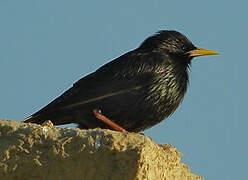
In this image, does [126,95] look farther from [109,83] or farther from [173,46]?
[173,46]

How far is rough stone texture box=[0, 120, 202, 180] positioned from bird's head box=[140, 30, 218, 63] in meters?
3.15

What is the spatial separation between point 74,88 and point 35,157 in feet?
9.25

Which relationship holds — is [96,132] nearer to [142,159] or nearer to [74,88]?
[142,159]

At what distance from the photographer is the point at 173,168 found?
194 inches

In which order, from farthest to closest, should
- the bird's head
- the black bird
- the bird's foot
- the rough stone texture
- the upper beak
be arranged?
1. the upper beak
2. the bird's head
3. the black bird
4. the bird's foot
5. the rough stone texture

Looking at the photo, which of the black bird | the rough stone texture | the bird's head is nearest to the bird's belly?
the black bird

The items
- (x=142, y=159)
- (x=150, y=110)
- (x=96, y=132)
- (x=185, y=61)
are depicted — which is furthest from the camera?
(x=185, y=61)

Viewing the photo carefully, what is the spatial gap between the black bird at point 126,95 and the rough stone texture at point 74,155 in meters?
2.18

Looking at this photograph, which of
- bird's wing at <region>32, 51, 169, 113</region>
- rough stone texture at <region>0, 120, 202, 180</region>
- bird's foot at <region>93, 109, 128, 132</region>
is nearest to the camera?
rough stone texture at <region>0, 120, 202, 180</region>

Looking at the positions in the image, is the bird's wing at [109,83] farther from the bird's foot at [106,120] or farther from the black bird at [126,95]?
the bird's foot at [106,120]

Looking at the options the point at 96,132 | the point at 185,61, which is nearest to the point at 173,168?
the point at 96,132

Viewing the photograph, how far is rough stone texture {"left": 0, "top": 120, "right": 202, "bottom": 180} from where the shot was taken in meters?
4.27

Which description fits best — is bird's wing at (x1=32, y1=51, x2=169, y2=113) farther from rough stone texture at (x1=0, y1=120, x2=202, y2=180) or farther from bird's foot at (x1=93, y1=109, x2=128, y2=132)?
rough stone texture at (x1=0, y1=120, x2=202, y2=180)

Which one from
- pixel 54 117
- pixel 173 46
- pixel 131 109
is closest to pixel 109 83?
pixel 131 109
